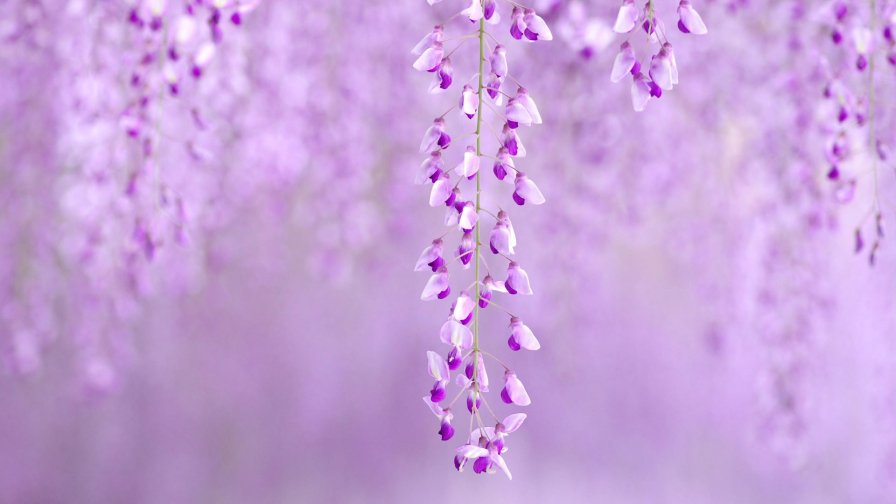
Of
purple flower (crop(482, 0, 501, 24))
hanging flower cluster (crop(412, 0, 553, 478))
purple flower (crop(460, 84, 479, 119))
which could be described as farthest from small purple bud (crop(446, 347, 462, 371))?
purple flower (crop(482, 0, 501, 24))

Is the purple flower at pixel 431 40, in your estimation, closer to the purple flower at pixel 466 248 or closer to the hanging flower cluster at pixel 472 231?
the hanging flower cluster at pixel 472 231

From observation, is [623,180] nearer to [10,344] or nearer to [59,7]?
[59,7]

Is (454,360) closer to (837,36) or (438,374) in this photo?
(438,374)

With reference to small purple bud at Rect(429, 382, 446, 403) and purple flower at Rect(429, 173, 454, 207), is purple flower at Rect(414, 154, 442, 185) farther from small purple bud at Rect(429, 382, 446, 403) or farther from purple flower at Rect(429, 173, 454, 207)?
small purple bud at Rect(429, 382, 446, 403)

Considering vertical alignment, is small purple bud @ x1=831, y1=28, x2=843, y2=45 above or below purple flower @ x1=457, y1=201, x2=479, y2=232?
above

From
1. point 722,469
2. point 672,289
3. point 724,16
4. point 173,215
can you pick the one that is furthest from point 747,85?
point 722,469

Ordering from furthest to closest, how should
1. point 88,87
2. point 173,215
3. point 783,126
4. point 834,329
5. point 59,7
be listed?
point 834,329 < point 59,7 < point 783,126 < point 88,87 < point 173,215

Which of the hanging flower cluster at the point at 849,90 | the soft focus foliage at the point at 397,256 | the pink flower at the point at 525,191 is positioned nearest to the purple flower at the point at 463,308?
the pink flower at the point at 525,191

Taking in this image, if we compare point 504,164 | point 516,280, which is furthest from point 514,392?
point 504,164

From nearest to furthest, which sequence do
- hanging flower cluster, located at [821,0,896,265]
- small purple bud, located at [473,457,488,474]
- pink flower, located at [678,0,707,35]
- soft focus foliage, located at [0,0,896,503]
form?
small purple bud, located at [473,457,488,474] < pink flower, located at [678,0,707,35] < hanging flower cluster, located at [821,0,896,265] < soft focus foliage, located at [0,0,896,503]
